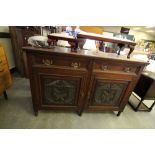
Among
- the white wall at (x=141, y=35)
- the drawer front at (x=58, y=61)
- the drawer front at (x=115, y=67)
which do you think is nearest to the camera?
the drawer front at (x=58, y=61)

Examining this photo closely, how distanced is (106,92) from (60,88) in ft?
1.97

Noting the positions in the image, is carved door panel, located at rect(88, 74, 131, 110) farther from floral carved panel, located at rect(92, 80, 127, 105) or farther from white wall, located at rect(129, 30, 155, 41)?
white wall, located at rect(129, 30, 155, 41)

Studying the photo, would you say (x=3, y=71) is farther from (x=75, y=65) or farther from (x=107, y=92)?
(x=107, y=92)

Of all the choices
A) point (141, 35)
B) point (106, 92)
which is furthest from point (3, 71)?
point (141, 35)

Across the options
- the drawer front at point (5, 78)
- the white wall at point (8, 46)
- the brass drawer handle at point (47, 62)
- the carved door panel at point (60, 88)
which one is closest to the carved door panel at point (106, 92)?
the carved door panel at point (60, 88)

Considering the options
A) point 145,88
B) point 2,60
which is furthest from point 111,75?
point 2,60

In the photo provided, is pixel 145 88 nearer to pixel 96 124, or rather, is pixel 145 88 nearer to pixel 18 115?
pixel 96 124

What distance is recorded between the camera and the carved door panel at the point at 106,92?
1272mm

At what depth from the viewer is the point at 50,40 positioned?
1.17 m

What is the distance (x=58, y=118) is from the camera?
146cm

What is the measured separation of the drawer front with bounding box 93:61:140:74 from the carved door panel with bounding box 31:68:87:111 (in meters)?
0.17

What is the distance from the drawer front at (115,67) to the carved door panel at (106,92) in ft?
0.31

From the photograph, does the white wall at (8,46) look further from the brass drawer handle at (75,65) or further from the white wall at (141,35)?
the white wall at (141,35)
